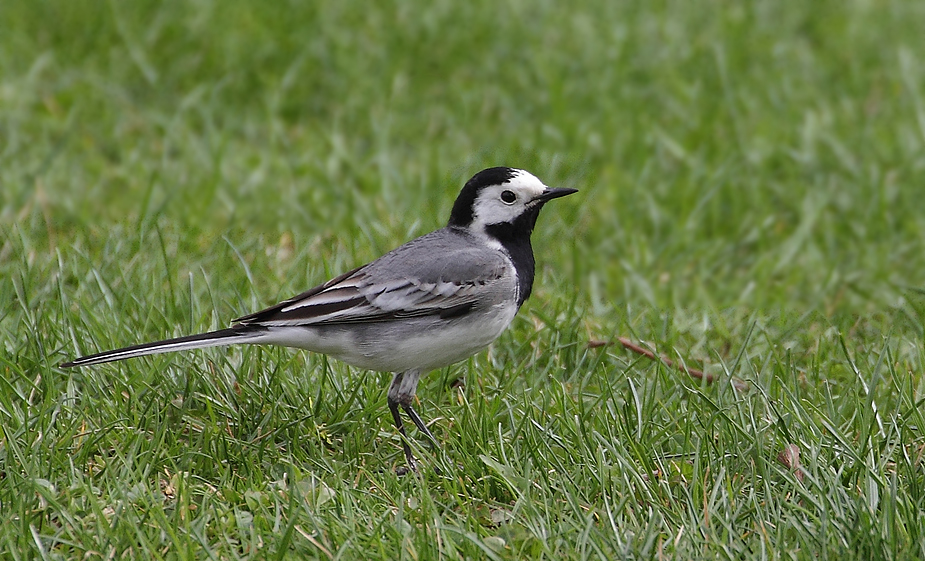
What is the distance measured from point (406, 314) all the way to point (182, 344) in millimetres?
955

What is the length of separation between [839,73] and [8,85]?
6538mm

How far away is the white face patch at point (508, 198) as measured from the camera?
5.38m

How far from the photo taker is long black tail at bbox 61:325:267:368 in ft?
14.8

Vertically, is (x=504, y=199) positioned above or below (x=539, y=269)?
above

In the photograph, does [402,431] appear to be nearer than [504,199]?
Yes

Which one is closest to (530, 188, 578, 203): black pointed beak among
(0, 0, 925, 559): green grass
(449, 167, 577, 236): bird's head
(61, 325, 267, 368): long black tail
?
(449, 167, 577, 236): bird's head

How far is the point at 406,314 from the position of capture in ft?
→ 16.5

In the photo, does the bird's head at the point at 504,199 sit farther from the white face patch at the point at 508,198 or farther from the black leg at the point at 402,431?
the black leg at the point at 402,431

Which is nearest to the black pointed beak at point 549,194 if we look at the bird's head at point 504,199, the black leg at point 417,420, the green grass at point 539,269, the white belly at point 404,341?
the bird's head at point 504,199

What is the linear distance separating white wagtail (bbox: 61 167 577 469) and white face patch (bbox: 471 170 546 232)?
0.44ft

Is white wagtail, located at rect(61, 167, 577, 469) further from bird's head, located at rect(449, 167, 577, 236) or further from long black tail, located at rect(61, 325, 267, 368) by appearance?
bird's head, located at rect(449, 167, 577, 236)

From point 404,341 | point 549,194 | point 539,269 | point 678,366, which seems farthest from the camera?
point 539,269

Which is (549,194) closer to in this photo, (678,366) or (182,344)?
(678,366)

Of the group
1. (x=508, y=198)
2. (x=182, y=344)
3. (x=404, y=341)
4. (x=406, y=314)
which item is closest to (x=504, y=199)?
(x=508, y=198)
